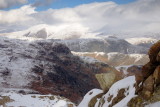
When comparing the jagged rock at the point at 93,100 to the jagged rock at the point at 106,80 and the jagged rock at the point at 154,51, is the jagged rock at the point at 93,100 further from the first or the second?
the jagged rock at the point at 154,51

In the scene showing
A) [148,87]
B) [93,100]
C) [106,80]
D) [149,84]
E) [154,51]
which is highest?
[154,51]

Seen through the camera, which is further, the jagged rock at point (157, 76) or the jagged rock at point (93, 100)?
the jagged rock at point (93, 100)

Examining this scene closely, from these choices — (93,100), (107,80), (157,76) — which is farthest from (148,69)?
(93,100)

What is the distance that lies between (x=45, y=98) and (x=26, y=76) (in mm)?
134303

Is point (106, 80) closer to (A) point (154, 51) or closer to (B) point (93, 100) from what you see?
(B) point (93, 100)

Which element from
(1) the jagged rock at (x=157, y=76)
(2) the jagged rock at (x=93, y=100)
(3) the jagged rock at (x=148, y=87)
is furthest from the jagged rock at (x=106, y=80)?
(1) the jagged rock at (x=157, y=76)

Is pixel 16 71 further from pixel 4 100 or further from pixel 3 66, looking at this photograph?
pixel 4 100

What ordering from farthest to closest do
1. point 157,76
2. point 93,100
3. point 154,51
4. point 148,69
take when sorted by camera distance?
point 93,100
point 148,69
point 154,51
point 157,76

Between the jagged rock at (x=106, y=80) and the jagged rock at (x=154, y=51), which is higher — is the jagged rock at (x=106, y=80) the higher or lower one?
the lower one

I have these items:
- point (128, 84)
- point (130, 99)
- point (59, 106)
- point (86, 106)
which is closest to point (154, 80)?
point (130, 99)

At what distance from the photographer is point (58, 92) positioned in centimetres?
17938

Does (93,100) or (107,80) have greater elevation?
(107,80)

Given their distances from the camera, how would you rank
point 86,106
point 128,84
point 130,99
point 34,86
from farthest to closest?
point 34,86 → point 86,106 → point 128,84 → point 130,99

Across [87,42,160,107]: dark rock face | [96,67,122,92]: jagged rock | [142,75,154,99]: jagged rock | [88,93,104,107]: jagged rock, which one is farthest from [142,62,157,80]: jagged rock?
[88,93,104,107]: jagged rock
